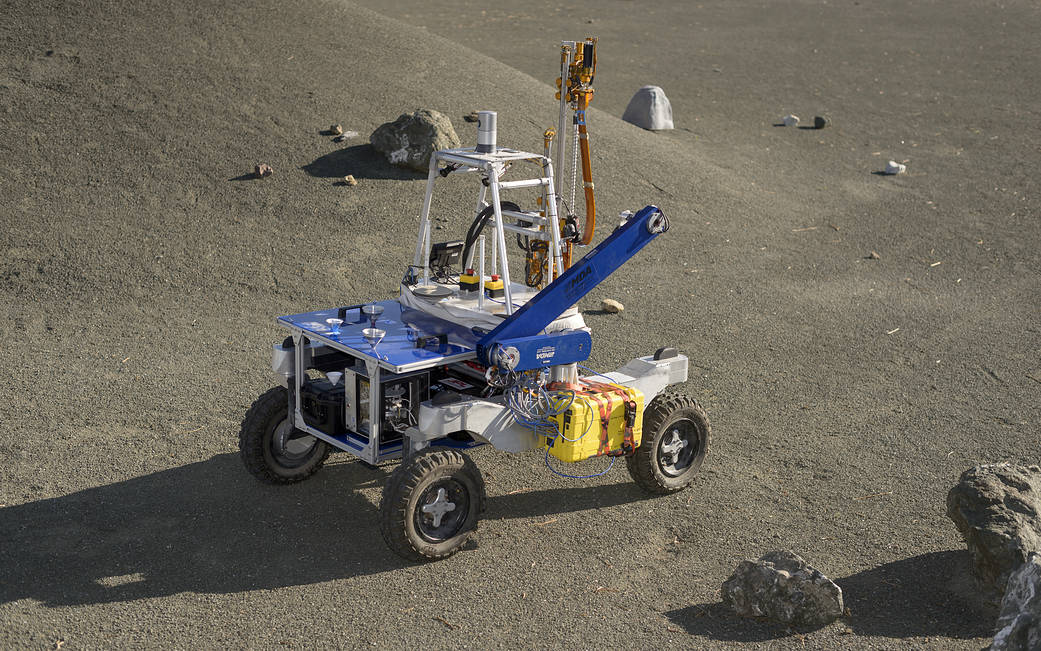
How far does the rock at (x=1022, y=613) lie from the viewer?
21.3ft

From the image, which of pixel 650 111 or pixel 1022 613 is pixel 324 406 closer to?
pixel 1022 613

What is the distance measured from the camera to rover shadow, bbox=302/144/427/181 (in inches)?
712

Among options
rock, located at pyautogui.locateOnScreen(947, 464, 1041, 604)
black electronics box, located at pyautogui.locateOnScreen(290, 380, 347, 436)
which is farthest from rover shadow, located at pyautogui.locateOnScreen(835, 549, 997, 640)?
black electronics box, located at pyautogui.locateOnScreen(290, 380, 347, 436)

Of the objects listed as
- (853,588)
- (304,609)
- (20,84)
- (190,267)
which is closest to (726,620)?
(853,588)

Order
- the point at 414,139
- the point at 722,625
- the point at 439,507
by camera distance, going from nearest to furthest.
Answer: the point at 722,625 < the point at 439,507 < the point at 414,139

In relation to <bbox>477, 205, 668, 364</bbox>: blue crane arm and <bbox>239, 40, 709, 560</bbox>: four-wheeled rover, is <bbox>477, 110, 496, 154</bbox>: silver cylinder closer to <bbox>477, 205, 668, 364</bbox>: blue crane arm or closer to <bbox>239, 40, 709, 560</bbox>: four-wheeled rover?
<bbox>239, 40, 709, 560</bbox>: four-wheeled rover

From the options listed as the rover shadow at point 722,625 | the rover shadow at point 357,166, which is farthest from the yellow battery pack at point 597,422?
the rover shadow at point 357,166

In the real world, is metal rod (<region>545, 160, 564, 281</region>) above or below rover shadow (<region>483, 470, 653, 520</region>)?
above

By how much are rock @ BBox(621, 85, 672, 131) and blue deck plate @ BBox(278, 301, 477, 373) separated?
50.4 ft

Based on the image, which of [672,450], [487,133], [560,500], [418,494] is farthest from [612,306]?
[418,494]

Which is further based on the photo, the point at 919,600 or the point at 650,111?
the point at 650,111

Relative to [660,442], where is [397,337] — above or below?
above

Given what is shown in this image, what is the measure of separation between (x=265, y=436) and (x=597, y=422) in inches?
115

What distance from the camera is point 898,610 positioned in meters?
8.16
